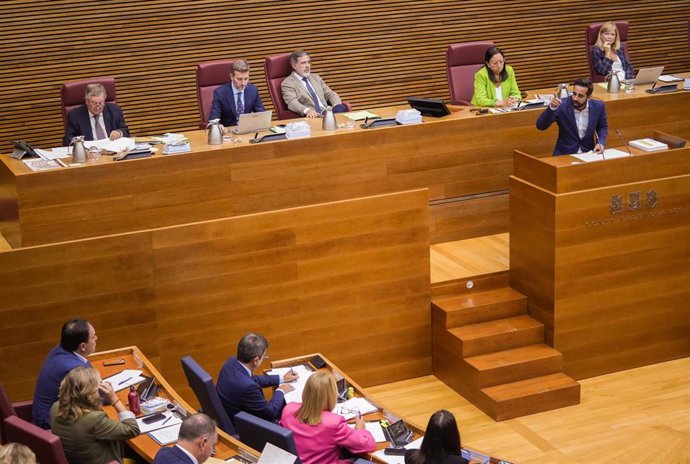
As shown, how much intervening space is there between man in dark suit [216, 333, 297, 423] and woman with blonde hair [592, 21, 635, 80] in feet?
15.9

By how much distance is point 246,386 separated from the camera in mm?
5586

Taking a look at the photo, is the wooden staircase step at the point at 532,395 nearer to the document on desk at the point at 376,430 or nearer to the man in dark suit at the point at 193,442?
the document on desk at the point at 376,430

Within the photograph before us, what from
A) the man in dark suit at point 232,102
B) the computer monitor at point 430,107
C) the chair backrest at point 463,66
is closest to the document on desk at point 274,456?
the computer monitor at point 430,107

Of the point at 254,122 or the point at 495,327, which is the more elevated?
the point at 254,122

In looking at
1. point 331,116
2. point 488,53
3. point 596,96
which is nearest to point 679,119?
point 596,96

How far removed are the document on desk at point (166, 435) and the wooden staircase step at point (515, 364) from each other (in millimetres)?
2335

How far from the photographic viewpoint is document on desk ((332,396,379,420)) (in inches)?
223

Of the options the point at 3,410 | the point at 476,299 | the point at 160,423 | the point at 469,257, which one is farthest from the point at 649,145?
the point at 3,410

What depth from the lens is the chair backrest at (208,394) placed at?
539 cm

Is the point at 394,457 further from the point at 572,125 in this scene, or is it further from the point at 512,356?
the point at 572,125

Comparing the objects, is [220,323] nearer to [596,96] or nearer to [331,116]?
[331,116]

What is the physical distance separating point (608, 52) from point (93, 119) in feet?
14.1

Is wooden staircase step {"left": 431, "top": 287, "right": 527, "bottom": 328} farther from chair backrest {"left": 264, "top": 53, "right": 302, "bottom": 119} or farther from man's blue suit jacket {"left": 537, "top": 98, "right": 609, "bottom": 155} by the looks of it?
chair backrest {"left": 264, "top": 53, "right": 302, "bottom": 119}

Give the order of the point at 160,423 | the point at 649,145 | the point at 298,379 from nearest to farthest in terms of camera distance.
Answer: the point at 160,423
the point at 298,379
the point at 649,145
